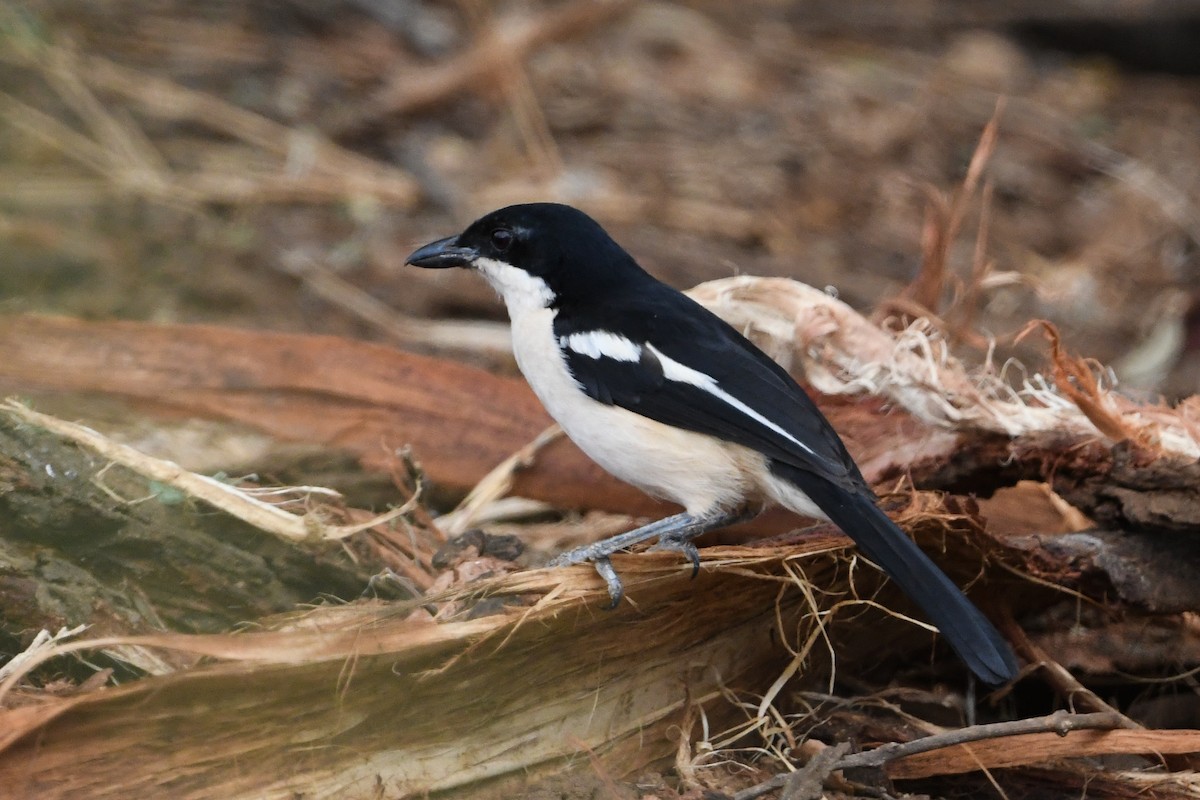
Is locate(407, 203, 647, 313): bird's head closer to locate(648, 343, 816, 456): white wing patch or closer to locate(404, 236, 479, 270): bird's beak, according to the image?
locate(404, 236, 479, 270): bird's beak

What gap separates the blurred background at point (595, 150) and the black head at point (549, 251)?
2384 mm

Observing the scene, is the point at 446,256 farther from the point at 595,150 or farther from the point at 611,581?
the point at 595,150

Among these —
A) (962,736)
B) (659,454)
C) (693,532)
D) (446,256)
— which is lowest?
(962,736)

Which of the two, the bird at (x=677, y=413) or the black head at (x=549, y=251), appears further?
the black head at (x=549, y=251)

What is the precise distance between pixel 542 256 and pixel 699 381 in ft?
2.21

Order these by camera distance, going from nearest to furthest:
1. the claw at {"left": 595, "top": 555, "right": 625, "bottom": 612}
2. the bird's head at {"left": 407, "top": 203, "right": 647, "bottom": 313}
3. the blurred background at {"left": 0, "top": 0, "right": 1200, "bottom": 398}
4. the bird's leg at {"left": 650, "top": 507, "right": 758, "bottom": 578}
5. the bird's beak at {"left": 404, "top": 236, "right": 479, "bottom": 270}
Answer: the claw at {"left": 595, "top": 555, "right": 625, "bottom": 612}, the bird's leg at {"left": 650, "top": 507, "right": 758, "bottom": 578}, the bird's head at {"left": 407, "top": 203, "right": 647, "bottom": 313}, the bird's beak at {"left": 404, "top": 236, "right": 479, "bottom": 270}, the blurred background at {"left": 0, "top": 0, "right": 1200, "bottom": 398}

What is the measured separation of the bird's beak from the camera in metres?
3.70

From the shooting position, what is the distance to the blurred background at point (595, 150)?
6.37 m

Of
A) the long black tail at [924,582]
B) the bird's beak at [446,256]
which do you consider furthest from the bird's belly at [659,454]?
the bird's beak at [446,256]

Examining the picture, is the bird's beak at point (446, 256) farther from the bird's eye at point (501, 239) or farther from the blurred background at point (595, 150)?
the blurred background at point (595, 150)

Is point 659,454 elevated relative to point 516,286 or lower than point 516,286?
lower

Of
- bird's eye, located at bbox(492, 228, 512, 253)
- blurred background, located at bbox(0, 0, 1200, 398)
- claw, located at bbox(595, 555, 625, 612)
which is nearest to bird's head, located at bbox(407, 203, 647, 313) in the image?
bird's eye, located at bbox(492, 228, 512, 253)

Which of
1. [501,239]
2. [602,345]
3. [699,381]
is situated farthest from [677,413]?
[501,239]

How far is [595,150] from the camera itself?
767cm
